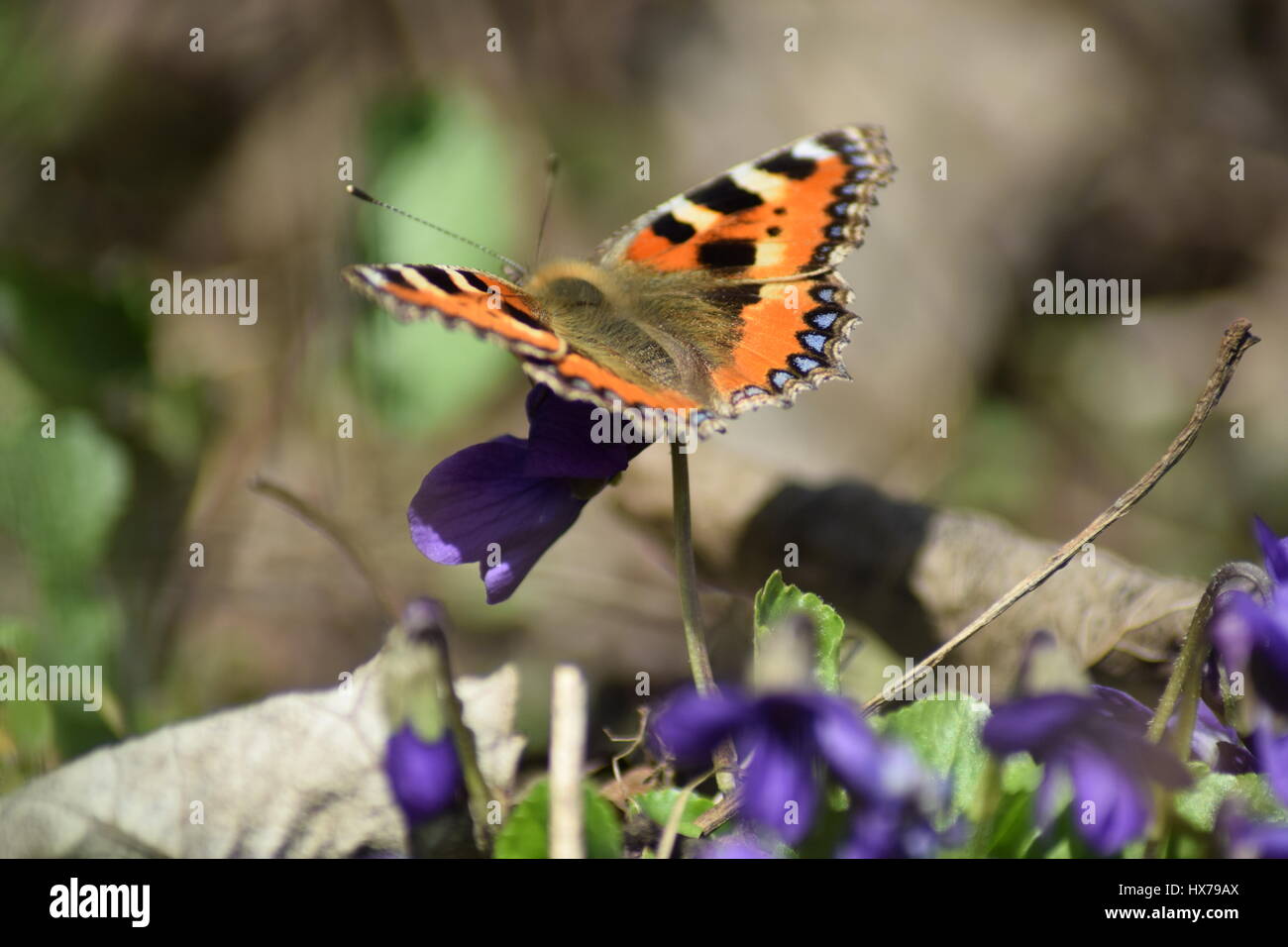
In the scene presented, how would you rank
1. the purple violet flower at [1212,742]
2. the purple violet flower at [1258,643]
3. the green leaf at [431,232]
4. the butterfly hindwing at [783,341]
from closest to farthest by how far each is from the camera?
the purple violet flower at [1258,643] → the purple violet flower at [1212,742] → the butterfly hindwing at [783,341] → the green leaf at [431,232]

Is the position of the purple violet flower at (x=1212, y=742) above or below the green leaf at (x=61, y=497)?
below

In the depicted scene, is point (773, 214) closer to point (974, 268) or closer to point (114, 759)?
point (114, 759)

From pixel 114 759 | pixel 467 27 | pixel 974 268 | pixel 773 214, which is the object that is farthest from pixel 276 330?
Answer: pixel 114 759

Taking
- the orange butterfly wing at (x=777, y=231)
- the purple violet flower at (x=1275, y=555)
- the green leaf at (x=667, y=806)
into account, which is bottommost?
the green leaf at (x=667, y=806)

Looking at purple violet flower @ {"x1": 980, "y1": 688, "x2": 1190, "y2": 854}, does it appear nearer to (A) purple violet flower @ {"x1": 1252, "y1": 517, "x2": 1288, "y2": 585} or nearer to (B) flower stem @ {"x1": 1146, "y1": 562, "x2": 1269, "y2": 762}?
(B) flower stem @ {"x1": 1146, "y1": 562, "x2": 1269, "y2": 762}

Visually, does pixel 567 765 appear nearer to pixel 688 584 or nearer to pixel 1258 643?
pixel 688 584

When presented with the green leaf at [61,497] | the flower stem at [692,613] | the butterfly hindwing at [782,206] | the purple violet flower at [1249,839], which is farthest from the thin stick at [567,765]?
the green leaf at [61,497]

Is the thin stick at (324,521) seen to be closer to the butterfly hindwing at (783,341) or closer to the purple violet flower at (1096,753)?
the butterfly hindwing at (783,341)
